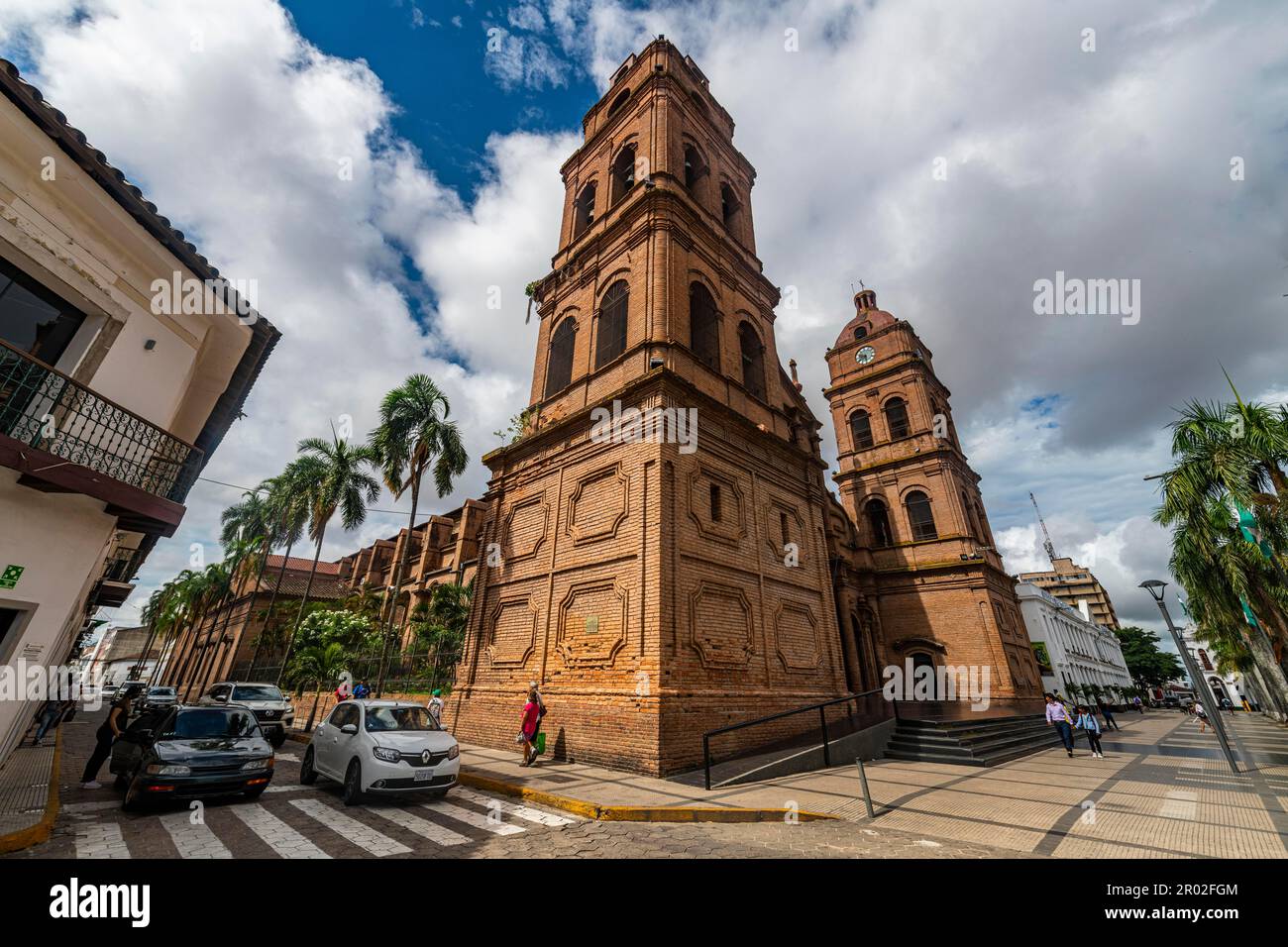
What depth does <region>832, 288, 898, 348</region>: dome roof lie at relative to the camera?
103 feet

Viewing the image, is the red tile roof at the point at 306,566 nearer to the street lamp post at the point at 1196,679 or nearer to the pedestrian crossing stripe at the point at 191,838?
the pedestrian crossing stripe at the point at 191,838

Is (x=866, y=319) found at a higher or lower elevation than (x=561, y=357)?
higher

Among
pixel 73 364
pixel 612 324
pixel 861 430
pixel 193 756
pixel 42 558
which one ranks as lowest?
pixel 193 756

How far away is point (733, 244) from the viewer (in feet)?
58.4

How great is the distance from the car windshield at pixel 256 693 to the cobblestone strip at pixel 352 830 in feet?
36.4

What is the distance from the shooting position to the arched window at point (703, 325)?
15523 mm

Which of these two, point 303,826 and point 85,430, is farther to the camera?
point 85,430

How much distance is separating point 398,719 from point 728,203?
66.4ft

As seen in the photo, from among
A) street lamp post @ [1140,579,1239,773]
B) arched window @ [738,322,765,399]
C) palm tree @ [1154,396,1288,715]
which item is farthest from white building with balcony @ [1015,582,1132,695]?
arched window @ [738,322,765,399]

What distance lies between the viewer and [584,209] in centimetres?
1977

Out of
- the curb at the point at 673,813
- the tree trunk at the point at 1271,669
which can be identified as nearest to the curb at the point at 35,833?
the curb at the point at 673,813

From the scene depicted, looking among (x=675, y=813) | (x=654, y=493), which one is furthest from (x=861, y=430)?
(x=675, y=813)
